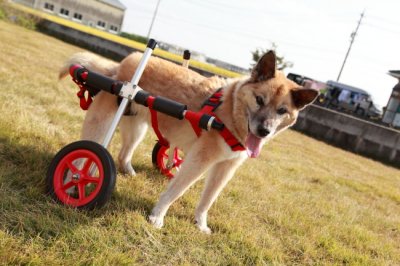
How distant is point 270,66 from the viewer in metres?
3.33

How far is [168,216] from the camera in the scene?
352 cm

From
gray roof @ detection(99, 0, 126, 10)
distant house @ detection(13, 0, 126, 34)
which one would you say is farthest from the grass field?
gray roof @ detection(99, 0, 126, 10)

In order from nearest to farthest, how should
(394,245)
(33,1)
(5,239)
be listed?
(5,239) < (394,245) < (33,1)

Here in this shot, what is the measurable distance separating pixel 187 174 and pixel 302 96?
118cm

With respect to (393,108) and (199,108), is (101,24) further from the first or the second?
(199,108)

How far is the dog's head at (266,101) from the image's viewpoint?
10.6ft

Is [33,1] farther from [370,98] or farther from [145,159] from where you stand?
[145,159]

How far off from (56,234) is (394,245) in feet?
12.4

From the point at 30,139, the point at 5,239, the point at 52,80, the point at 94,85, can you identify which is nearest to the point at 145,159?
the point at 30,139

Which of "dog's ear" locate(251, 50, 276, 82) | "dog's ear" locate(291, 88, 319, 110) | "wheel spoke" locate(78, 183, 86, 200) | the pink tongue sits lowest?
"wheel spoke" locate(78, 183, 86, 200)

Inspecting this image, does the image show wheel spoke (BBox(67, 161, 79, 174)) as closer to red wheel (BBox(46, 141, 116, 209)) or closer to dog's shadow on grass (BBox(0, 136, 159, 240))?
red wheel (BBox(46, 141, 116, 209))

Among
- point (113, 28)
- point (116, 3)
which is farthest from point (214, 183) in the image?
point (116, 3)

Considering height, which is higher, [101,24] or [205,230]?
[101,24]

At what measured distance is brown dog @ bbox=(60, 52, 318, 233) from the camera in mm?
3287
